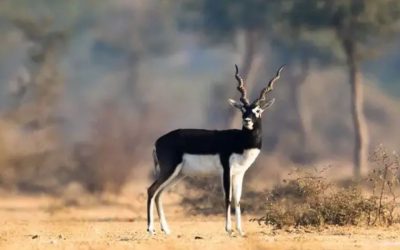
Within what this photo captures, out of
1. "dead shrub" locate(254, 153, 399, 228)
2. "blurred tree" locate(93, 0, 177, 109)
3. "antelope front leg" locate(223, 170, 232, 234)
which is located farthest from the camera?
"blurred tree" locate(93, 0, 177, 109)

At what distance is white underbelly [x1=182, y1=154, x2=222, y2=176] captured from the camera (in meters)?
18.9

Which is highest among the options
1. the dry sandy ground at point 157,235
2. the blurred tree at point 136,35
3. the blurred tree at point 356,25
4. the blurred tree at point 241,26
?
the blurred tree at point 136,35

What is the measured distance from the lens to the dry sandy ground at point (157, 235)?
56.5 ft

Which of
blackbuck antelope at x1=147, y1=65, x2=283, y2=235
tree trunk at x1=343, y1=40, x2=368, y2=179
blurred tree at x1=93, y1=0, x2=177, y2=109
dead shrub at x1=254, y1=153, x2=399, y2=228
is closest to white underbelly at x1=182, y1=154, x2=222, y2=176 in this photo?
blackbuck antelope at x1=147, y1=65, x2=283, y2=235

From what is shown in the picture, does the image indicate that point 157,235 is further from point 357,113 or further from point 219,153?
point 357,113

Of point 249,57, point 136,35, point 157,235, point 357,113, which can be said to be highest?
point 136,35

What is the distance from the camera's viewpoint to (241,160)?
1889 cm

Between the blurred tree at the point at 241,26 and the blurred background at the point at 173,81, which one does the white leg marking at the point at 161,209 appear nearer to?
the blurred background at the point at 173,81

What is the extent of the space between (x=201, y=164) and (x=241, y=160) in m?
0.60

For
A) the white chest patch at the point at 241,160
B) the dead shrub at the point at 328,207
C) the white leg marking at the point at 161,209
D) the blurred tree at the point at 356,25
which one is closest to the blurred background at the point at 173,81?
the blurred tree at the point at 356,25

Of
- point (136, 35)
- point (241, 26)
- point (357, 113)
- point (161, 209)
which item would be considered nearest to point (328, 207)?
point (161, 209)

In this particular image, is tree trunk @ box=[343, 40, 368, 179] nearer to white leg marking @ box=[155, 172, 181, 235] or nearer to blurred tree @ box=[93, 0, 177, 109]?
blurred tree @ box=[93, 0, 177, 109]

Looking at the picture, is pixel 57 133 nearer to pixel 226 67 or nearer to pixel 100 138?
pixel 100 138

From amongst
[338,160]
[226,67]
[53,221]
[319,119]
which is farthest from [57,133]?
[226,67]
